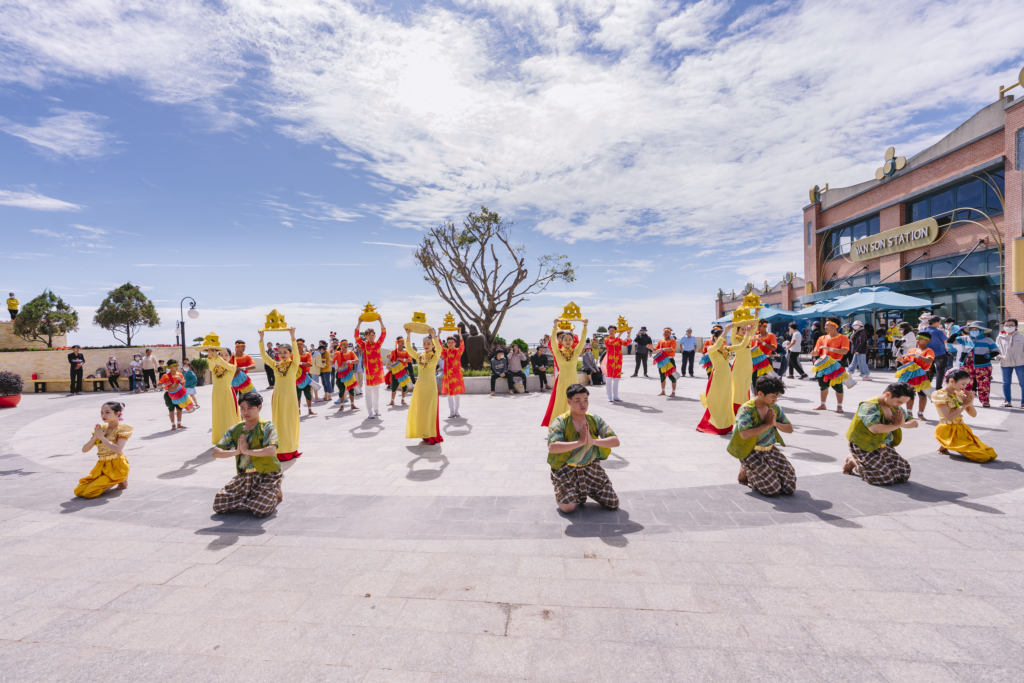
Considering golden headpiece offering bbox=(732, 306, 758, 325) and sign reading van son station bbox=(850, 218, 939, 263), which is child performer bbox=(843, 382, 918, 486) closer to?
golden headpiece offering bbox=(732, 306, 758, 325)

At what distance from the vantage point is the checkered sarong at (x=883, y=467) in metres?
4.75

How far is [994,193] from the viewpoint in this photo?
17.0m

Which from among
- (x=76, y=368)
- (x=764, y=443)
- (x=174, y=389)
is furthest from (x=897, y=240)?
(x=76, y=368)

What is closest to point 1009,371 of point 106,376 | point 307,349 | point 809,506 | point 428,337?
point 809,506

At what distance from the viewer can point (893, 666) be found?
7.22 ft

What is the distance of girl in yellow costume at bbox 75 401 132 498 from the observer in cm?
498

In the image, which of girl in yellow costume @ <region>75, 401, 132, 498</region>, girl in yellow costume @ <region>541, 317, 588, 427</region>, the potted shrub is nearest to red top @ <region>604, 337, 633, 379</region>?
girl in yellow costume @ <region>541, 317, 588, 427</region>

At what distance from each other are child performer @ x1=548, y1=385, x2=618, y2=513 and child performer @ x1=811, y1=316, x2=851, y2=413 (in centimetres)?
681

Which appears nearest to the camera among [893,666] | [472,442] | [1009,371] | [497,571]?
[893,666]

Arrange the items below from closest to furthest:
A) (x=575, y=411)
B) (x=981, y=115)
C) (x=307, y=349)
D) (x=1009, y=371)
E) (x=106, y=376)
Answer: (x=575, y=411) → (x=1009, y=371) → (x=307, y=349) → (x=981, y=115) → (x=106, y=376)

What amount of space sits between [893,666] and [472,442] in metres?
5.76

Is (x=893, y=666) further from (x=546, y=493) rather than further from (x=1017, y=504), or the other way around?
(x=1017, y=504)

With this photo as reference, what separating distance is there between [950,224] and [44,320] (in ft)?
185

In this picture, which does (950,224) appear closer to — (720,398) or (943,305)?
(943,305)
